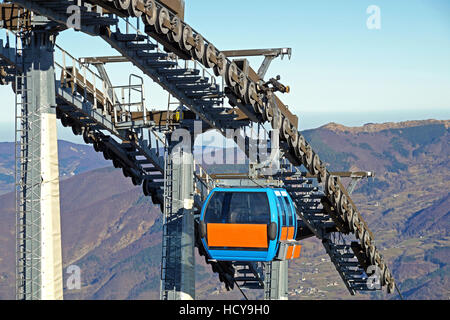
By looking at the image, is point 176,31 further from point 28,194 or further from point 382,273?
point 382,273

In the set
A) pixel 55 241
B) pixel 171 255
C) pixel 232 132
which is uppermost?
pixel 232 132

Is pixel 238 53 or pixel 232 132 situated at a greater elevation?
pixel 238 53

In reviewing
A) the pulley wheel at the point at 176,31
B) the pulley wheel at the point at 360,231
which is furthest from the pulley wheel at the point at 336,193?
the pulley wheel at the point at 176,31

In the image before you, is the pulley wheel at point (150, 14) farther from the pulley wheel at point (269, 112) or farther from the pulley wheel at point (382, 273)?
the pulley wheel at point (382, 273)
